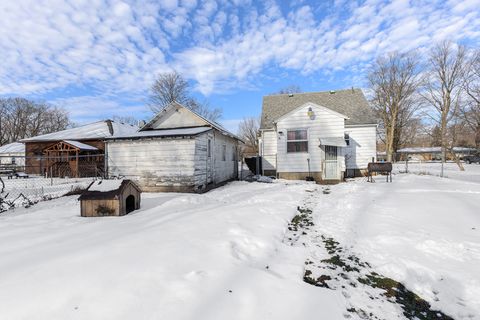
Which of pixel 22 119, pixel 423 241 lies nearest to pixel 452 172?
pixel 423 241

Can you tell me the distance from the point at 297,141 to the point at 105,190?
11.6 metres

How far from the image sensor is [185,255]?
3299 mm

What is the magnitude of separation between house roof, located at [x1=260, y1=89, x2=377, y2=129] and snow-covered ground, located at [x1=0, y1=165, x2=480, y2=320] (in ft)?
39.7

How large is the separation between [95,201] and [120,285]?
421 cm

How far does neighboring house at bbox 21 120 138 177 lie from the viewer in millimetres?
19203

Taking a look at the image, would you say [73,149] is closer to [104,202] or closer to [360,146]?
[104,202]

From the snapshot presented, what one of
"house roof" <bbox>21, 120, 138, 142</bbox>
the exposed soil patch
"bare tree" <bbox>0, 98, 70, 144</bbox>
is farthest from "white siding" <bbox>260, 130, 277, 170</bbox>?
"bare tree" <bbox>0, 98, 70, 144</bbox>

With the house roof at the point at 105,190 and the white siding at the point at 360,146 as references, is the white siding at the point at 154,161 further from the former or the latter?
the white siding at the point at 360,146

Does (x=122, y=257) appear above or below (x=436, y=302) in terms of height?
above

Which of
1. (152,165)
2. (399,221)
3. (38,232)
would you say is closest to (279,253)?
(399,221)

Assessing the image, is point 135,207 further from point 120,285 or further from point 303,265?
point 303,265

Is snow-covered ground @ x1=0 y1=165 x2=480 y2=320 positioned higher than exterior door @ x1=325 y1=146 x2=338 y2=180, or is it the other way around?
exterior door @ x1=325 y1=146 x2=338 y2=180

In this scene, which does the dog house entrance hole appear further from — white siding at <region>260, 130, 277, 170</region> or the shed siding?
white siding at <region>260, 130, 277, 170</region>

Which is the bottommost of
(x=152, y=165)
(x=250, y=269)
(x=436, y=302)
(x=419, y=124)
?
(x=436, y=302)
